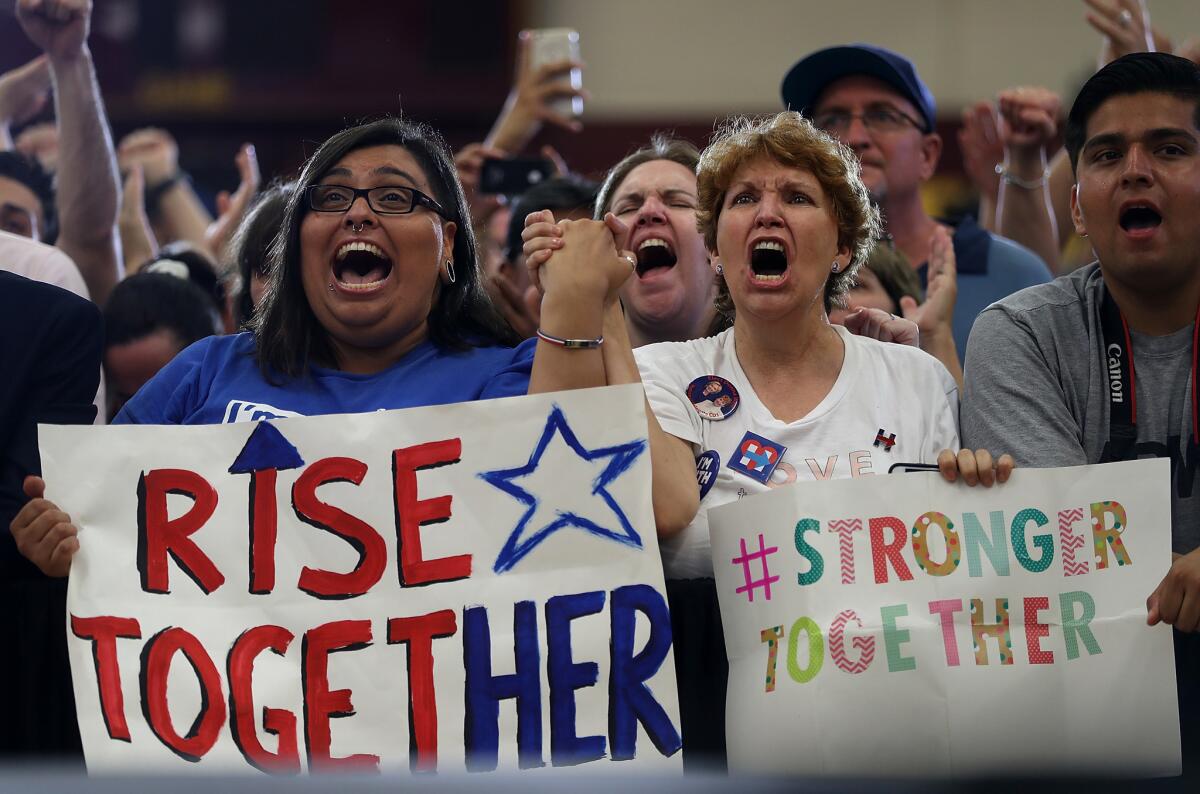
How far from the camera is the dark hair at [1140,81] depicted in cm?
258

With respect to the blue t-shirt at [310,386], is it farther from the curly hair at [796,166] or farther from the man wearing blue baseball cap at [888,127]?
the man wearing blue baseball cap at [888,127]

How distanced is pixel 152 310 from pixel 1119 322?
7.39 ft

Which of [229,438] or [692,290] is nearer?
[229,438]

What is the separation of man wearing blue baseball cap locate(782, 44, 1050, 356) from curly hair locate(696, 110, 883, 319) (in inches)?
34.6

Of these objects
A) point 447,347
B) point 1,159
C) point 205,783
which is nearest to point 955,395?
point 447,347

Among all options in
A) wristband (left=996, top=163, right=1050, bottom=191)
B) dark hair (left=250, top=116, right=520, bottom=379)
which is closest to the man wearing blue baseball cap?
wristband (left=996, top=163, right=1050, bottom=191)

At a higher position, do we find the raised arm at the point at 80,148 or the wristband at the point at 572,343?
the raised arm at the point at 80,148

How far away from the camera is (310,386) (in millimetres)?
2600

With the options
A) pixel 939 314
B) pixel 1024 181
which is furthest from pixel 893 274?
pixel 1024 181

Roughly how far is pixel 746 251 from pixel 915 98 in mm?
1306

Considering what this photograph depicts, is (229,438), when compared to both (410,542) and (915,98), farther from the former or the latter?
(915,98)

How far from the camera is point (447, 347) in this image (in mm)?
2689

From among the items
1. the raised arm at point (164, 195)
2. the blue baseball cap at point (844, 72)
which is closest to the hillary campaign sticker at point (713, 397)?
the blue baseball cap at point (844, 72)

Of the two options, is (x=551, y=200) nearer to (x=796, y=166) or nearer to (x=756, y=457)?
(x=796, y=166)
